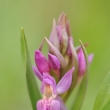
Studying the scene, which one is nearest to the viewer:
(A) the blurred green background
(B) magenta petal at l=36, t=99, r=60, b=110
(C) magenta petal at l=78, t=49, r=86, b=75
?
(B) magenta petal at l=36, t=99, r=60, b=110

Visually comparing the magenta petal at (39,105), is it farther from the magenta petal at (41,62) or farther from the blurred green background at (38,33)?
the blurred green background at (38,33)

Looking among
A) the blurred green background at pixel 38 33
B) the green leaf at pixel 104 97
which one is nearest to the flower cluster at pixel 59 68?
the green leaf at pixel 104 97

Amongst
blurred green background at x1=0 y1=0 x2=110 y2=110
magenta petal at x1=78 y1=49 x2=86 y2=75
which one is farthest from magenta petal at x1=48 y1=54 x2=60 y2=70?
blurred green background at x1=0 y1=0 x2=110 y2=110

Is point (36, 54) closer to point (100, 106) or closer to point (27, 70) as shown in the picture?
point (27, 70)

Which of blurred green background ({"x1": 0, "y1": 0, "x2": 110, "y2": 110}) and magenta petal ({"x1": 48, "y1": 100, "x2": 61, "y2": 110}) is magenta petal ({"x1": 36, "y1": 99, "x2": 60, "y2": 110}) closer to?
magenta petal ({"x1": 48, "y1": 100, "x2": 61, "y2": 110})

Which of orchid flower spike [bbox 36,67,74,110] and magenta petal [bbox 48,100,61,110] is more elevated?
orchid flower spike [bbox 36,67,74,110]

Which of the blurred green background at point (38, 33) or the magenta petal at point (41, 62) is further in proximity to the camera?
the blurred green background at point (38, 33)

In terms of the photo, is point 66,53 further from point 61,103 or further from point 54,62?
point 61,103
